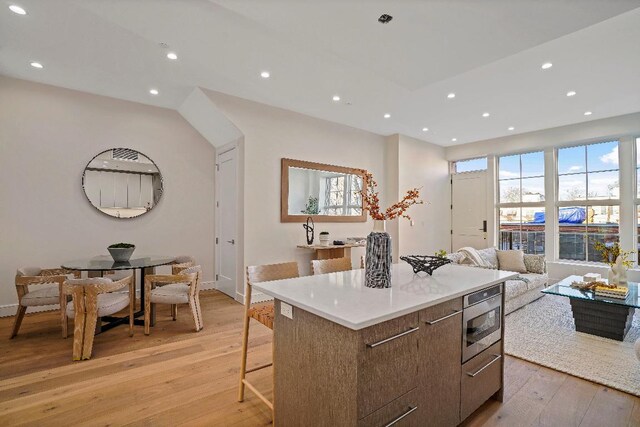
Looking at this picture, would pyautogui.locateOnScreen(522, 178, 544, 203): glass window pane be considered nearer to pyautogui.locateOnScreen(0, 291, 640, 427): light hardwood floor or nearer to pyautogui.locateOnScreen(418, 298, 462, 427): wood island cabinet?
pyautogui.locateOnScreen(0, 291, 640, 427): light hardwood floor

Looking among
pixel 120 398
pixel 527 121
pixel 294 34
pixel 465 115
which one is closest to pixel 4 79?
pixel 294 34

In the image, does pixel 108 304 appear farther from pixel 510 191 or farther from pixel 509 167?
pixel 509 167

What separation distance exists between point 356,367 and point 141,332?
10.3 feet

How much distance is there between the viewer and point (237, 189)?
4.73m

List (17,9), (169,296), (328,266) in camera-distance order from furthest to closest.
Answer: (169,296)
(17,9)
(328,266)

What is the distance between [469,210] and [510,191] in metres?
0.93

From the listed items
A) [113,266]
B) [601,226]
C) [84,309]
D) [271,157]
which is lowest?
[84,309]

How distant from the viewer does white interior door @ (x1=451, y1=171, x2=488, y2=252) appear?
7.07m

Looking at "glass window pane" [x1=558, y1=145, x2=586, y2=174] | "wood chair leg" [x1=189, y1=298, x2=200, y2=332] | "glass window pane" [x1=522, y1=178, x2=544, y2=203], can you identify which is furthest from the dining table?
"glass window pane" [x1=558, y1=145, x2=586, y2=174]

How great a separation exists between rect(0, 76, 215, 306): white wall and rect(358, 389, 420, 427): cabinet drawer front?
14.8 feet

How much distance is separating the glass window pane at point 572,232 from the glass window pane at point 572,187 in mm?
232

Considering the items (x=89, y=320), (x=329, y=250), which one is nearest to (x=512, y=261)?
(x=329, y=250)

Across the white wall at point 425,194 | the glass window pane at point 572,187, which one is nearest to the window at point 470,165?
the white wall at point 425,194

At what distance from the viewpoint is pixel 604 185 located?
5.63 m
